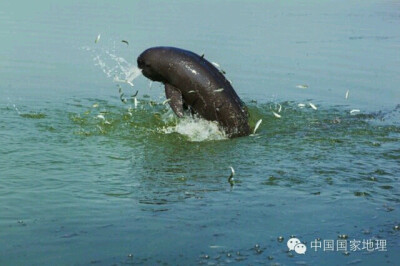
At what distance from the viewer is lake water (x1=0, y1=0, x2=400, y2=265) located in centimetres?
796

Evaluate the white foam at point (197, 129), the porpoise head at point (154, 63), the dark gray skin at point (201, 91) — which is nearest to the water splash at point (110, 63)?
the porpoise head at point (154, 63)

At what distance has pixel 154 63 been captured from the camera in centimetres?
1429

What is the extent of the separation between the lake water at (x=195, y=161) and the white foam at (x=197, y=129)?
0.04 metres

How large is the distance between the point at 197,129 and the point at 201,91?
0.76m

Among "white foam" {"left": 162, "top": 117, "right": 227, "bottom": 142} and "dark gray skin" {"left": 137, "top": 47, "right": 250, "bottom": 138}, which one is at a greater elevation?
"dark gray skin" {"left": 137, "top": 47, "right": 250, "bottom": 138}

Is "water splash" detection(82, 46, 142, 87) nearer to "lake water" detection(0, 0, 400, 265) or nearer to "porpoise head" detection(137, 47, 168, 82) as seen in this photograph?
→ "lake water" detection(0, 0, 400, 265)

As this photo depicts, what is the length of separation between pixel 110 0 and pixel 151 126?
84.5ft

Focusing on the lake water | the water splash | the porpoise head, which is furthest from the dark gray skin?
the water splash

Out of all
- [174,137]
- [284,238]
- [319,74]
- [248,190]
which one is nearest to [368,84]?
[319,74]

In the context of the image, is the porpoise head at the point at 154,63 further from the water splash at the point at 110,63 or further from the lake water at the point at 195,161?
the water splash at the point at 110,63

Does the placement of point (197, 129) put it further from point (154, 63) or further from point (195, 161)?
point (195, 161)

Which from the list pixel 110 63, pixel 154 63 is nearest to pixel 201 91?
pixel 154 63

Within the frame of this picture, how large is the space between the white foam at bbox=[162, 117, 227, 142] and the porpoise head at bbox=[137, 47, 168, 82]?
118 centimetres

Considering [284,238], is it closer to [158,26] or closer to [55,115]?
[55,115]
